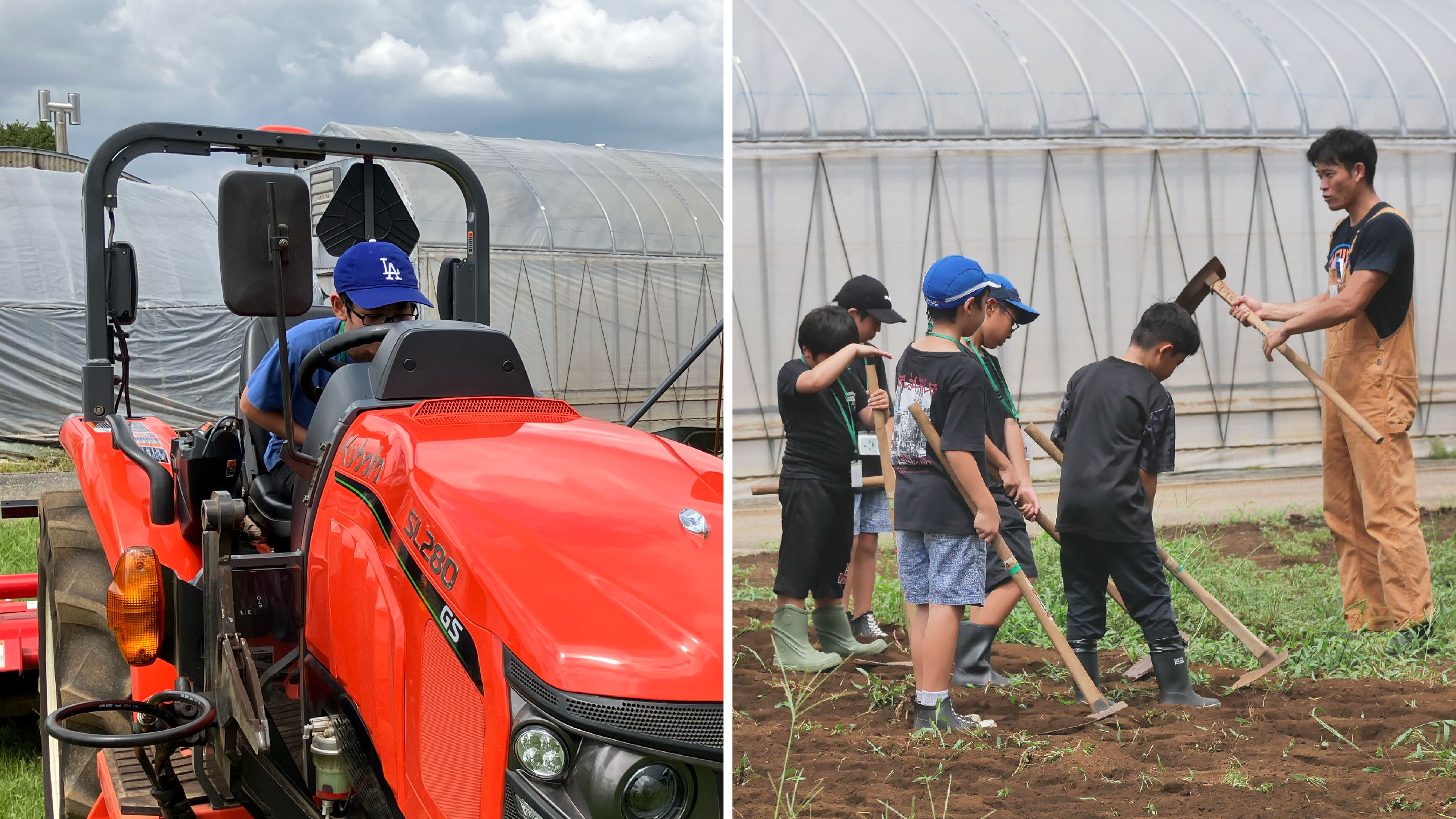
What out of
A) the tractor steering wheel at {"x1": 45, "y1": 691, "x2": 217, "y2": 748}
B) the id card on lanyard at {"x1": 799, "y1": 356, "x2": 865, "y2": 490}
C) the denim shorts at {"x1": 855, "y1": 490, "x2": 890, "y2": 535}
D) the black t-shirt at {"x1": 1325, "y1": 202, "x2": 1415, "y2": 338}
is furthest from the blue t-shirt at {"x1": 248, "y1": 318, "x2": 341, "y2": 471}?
the black t-shirt at {"x1": 1325, "y1": 202, "x2": 1415, "y2": 338}

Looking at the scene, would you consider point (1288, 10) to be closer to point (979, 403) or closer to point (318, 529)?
point (979, 403)

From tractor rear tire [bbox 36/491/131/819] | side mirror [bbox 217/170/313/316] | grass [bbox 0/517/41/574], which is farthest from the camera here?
grass [bbox 0/517/41/574]

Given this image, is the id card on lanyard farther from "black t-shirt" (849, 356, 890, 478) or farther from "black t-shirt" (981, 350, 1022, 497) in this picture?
"black t-shirt" (981, 350, 1022, 497)

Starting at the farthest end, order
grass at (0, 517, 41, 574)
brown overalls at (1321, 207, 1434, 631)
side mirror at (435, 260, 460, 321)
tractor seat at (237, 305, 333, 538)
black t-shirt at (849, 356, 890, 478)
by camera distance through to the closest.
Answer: grass at (0, 517, 41, 574)
side mirror at (435, 260, 460, 321)
brown overalls at (1321, 207, 1434, 631)
black t-shirt at (849, 356, 890, 478)
tractor seat at (237, 305, 333, 538)

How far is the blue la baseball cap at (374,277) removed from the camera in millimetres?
3045

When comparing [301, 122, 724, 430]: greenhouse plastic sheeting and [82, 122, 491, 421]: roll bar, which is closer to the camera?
[82, 122, 491, 421]: roll bar

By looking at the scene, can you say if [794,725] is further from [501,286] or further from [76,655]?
[501,286]

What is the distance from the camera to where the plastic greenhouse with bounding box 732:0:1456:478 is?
2.96 metres

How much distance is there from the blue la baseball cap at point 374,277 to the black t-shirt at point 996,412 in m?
1.41

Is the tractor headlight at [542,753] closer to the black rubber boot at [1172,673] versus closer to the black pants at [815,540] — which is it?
the black pants at [815,540]

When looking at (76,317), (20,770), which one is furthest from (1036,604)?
(76,317)

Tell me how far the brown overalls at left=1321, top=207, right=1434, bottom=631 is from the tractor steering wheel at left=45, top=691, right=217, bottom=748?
2.91 meters

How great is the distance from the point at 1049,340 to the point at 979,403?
0.32m

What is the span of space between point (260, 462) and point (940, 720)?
1901 mm
